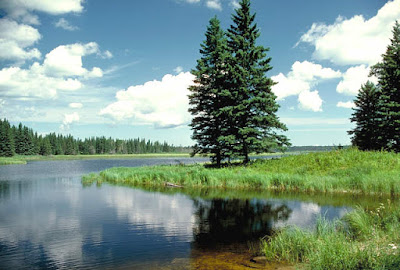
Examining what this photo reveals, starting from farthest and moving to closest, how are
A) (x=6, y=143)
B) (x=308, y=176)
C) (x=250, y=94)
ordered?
(x=6, y=143) → (x=250, y=94) → (x=308, y=176)

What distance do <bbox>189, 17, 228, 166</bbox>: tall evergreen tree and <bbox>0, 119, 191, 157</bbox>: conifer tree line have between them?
9343 centimetres

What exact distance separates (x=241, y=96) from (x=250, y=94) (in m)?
1.02

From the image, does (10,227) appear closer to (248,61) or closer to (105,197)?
(105,197)

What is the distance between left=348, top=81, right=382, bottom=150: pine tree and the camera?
40.3 metres

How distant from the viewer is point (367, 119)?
4488cm

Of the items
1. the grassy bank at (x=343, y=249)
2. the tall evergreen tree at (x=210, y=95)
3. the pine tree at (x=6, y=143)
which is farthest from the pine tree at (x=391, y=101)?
the pine tree at (x=6, y=143)

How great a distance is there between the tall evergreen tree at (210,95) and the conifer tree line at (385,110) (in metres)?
20.6

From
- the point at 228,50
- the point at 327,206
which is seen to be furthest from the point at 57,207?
the point at 228,50

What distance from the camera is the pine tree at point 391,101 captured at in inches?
1401

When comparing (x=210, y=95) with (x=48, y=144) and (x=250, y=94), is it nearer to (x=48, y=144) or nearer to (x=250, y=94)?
(x=250, y=94)

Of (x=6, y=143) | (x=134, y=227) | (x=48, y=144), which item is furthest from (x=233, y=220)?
(x=48, y=144)

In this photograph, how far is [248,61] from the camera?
3294 cm

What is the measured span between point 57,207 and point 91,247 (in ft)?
32.3

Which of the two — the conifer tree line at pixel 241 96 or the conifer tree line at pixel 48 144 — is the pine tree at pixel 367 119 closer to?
the conifer tree line at pixel 241 96
